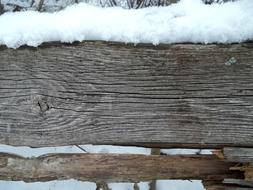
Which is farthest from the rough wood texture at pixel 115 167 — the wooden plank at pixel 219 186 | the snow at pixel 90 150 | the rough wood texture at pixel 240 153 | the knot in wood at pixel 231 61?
the snow at pixel 90 150

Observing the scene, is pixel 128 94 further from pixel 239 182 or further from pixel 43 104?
pixel 239 182

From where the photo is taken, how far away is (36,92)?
1589 millimetres

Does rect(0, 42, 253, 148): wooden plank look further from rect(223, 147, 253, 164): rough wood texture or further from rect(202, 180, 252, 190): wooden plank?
rect(202, 180, 252, 190): wooden plank

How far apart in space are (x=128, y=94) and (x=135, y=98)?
0.03 m

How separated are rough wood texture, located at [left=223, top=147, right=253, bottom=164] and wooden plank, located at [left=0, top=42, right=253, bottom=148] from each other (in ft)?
0.09

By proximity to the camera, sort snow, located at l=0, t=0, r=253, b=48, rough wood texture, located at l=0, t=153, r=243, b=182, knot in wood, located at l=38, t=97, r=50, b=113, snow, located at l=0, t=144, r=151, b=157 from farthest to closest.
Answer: snow, located at l=0, t=144, r=151, b=157
rough wood texture, located at l=0, t=153, r=243, b=182
knot in wood, located at l=38, t=97, r=50, b=113
snow, located at l=0, t=0, r=253, b=48

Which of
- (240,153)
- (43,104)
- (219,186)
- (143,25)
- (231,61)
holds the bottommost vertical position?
(219,186)

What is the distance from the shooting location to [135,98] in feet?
5.18

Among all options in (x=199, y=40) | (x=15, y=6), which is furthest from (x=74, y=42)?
(x=15, y=6)

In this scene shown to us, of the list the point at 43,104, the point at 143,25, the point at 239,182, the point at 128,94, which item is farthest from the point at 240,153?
the point at 43,104

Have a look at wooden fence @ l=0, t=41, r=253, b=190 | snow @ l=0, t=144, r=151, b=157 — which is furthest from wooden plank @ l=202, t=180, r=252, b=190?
snow @ l=0, t=144, r=151, b=157

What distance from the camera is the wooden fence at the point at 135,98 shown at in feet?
4.97

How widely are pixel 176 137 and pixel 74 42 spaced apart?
506mm

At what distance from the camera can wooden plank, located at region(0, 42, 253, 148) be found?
151 centimetres
